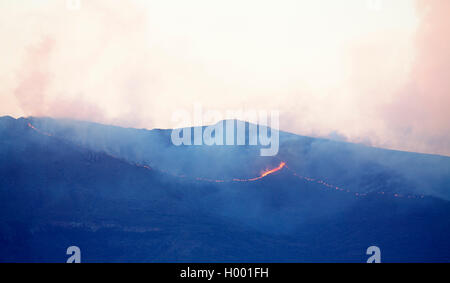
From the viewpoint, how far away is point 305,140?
12.7 m

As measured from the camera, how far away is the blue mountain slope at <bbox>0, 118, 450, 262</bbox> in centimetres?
987

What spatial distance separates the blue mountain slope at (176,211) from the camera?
9867 mm

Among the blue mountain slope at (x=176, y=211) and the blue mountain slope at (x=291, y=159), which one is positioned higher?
the blue mountain slope at (x=291, y=159)

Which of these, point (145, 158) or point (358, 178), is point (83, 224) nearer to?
point (145, 158)

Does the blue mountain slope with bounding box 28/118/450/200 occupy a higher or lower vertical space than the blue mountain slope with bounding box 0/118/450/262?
higher

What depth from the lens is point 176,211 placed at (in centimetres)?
1109

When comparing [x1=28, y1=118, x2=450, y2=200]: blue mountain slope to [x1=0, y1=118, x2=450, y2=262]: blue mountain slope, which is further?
[x1=28, y1=118, x2=450, y2=200]: blue mountain slope

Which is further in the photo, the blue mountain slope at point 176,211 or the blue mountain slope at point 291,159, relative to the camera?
the blue mountain slope at point 291,159

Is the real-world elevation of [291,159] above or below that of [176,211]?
above

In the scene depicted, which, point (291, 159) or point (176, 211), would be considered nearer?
point (176, 211)
